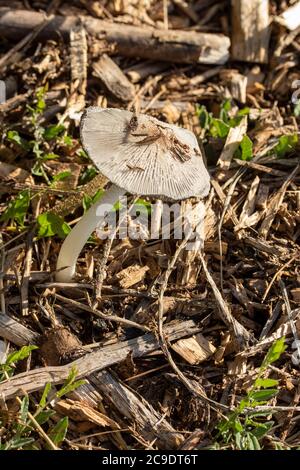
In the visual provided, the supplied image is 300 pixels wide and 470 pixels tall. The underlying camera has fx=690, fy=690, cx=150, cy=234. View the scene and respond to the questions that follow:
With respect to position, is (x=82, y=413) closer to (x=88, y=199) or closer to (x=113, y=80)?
(x=88, y=199)

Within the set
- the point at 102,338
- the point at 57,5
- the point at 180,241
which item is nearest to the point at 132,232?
the point at 180,241

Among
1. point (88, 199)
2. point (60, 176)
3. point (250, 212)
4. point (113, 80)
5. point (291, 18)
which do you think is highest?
point (291, 18)

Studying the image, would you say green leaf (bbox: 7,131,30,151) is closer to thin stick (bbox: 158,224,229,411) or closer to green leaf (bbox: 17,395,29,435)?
thin stick (bbox: 158,224,229,411)

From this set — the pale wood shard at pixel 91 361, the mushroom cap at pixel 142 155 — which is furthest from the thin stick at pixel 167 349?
the mushroom cap at pixel 142 155

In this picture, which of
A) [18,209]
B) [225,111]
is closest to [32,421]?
[18,209]

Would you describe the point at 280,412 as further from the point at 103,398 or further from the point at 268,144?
the point at 268,144

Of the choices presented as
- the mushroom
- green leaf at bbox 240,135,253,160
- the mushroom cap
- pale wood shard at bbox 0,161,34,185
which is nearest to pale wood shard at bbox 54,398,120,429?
Answer: the mushroom
